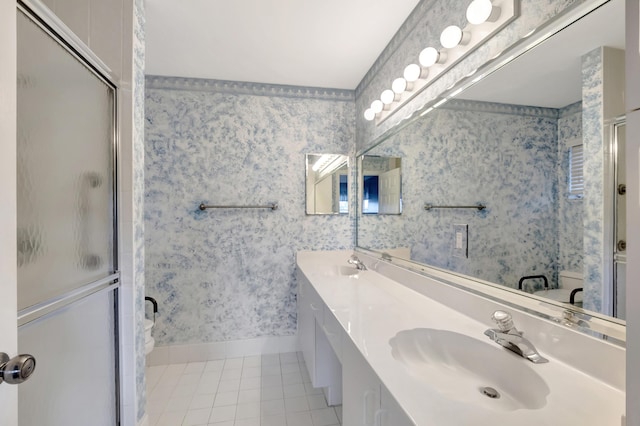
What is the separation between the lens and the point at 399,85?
167cm

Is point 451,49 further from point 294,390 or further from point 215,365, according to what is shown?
point 215,365

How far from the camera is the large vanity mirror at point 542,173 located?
679 mm

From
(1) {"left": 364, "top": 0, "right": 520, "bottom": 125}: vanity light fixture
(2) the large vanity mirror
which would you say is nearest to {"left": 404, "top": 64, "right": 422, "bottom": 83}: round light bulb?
(1) {"left": 364, "top": 0, "right": 520, "bottom": 125}: vanity light fixture

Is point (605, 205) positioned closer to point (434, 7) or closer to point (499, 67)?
point (499, 67)

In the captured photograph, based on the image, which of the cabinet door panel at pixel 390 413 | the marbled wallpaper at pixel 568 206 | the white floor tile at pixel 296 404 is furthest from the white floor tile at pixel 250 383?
the marbled wallpaper at pixel 568 206

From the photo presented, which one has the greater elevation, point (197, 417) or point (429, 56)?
point (429, 56)

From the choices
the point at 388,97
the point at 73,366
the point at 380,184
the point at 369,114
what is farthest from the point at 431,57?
the point at 73,366

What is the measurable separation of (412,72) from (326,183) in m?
1.19

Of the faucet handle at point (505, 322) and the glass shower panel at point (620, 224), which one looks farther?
the faucet handle at point (505, 322)

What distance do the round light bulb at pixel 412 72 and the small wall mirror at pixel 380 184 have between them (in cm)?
47

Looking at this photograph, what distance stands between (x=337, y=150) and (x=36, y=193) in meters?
2.05

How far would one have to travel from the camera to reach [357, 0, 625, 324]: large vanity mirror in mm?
679

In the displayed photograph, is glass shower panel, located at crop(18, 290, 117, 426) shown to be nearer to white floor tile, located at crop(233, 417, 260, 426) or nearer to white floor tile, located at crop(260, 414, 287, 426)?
white floor tile, located at crop(233, 417, 260, 426)

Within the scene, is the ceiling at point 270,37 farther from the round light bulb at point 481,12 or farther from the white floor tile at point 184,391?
the white floor tile at point 184,391
